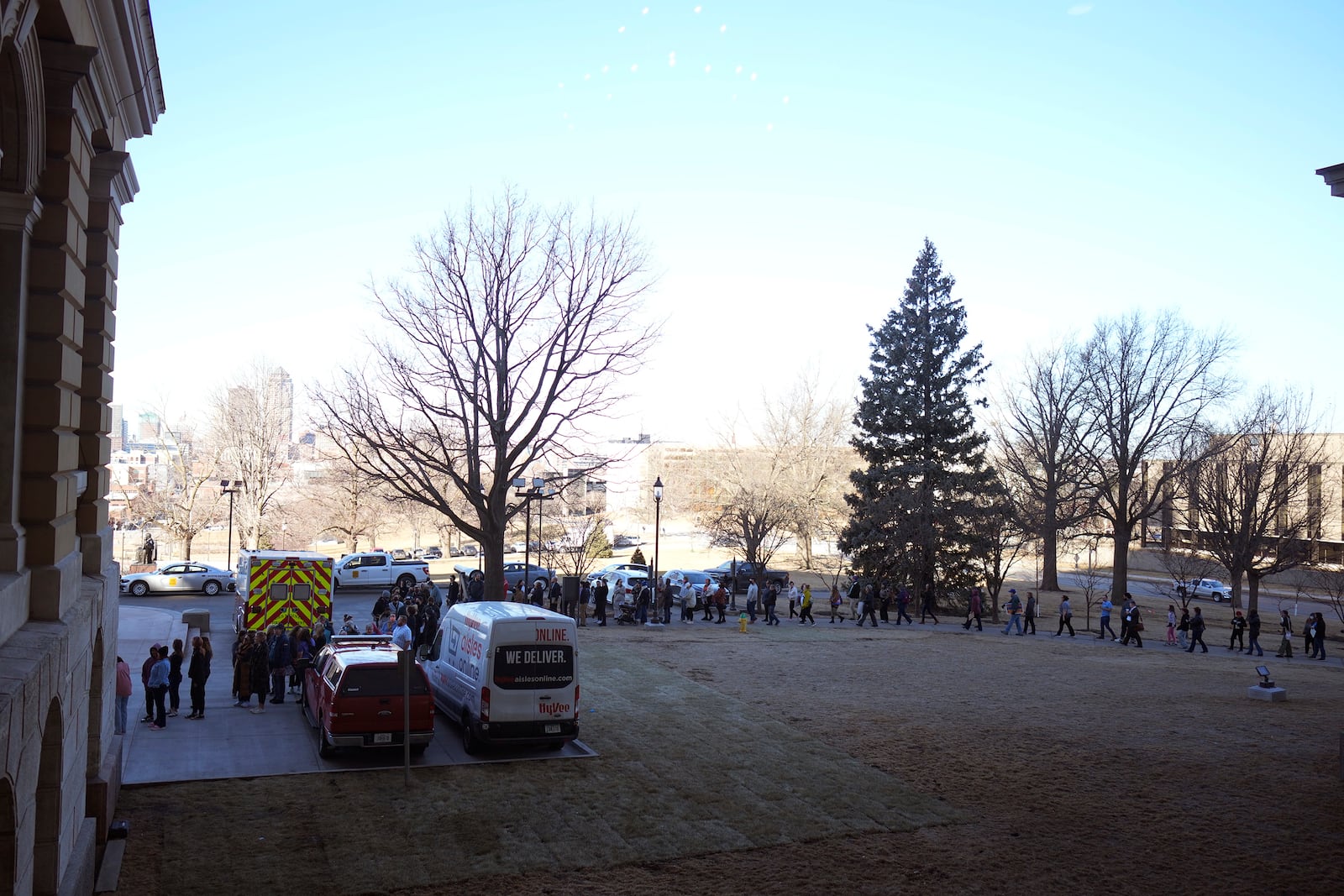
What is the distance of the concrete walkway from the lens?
48.2 ft

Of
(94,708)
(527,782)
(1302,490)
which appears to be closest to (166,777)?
(94,708)

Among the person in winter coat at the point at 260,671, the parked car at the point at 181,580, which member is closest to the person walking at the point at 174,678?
the person in winter coat at the point at 260,671

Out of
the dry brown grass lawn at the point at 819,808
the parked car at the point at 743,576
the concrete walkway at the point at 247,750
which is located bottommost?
the dry brown grass lawn at the point at 819,808

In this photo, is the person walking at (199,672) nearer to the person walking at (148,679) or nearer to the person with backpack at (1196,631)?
the person walking at (148,679)

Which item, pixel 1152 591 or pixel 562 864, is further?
pixel 1152 591

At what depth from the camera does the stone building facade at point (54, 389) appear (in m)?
6.52

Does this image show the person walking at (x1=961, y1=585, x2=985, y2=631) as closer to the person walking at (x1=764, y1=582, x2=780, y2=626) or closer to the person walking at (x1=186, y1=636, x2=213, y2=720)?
the person walking at (x1=764, y1=582, x2=780, y2=626)

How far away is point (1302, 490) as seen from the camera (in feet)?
160

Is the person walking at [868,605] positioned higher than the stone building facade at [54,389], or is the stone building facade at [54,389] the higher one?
the stone building facade at [54,389]

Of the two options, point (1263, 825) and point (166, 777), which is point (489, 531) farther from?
point (1263, 825)

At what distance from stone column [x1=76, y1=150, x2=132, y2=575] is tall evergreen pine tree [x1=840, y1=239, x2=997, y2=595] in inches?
1400

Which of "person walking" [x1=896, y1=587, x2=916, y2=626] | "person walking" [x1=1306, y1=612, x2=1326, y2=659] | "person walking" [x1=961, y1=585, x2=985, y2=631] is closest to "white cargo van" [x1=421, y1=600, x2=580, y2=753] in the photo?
"person walking" [x1=961, y1=585, x2=985, y2=631]

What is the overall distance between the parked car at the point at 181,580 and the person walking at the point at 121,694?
2592cm

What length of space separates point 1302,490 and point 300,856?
5155 cm
